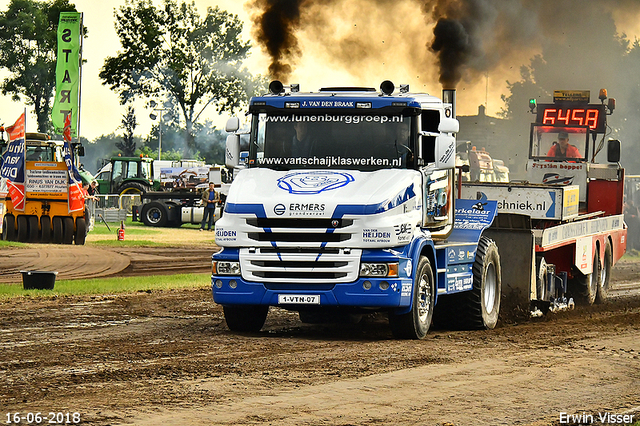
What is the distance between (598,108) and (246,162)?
42.7ft

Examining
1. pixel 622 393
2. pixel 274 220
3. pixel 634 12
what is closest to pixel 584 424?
pixel 622 393

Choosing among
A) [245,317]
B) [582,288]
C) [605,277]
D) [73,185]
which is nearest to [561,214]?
[582,288]

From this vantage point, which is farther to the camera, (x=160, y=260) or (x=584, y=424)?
(x=160, y=260)

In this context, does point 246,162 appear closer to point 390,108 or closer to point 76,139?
point 390,108

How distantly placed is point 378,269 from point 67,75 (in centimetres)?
2582

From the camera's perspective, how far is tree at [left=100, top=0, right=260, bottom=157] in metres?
70.5

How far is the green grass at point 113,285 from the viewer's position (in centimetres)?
1627

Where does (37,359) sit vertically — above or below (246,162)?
below

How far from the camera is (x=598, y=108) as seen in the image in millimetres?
22672

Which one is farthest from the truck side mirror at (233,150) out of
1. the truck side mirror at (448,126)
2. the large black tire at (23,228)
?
the large black tire at (23,228)

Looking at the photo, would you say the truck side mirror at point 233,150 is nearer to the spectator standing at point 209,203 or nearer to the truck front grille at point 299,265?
the truck front grille at point 299,265

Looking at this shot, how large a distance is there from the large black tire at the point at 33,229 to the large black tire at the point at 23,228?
0.25 ft

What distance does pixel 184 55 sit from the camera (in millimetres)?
70500

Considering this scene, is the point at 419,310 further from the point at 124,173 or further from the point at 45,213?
the point at 124,173
